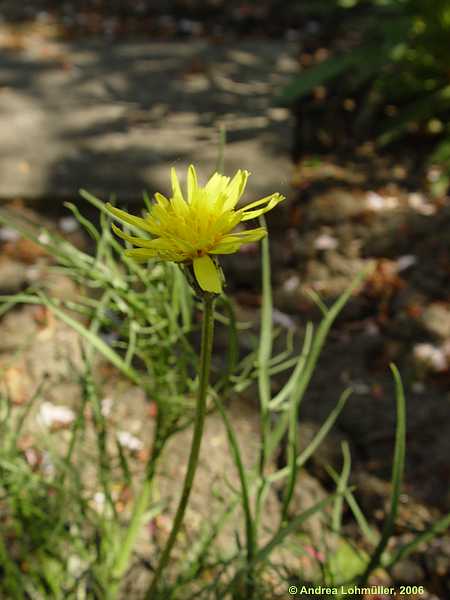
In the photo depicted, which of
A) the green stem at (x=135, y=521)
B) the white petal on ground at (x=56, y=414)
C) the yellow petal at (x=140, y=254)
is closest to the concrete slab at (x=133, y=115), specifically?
the white petal on ground at (x=56, y=414)

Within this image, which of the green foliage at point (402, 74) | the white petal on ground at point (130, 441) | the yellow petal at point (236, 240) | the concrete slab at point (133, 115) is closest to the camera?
the yellow petal at point (236, 240)

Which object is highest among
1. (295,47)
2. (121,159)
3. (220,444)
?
(295,47)

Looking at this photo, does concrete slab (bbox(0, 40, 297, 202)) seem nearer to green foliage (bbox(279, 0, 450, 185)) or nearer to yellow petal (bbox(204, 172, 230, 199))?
green foliage (bbox(279, 0, 450, 185))

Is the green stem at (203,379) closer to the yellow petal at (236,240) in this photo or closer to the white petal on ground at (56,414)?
the yellow petal at (236,240)

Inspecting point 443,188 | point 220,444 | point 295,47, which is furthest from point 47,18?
point 220,444

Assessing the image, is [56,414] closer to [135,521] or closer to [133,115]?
[135,521]

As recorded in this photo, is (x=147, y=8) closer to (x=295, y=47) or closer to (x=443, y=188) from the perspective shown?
(x=295, y=47)

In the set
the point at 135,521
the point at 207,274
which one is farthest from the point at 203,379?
the point at 135,521

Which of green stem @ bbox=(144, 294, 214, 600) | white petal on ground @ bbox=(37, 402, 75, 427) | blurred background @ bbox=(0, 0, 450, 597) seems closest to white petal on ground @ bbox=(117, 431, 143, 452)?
white petal on ground @ bbox=(37, 402, 75, 427)
